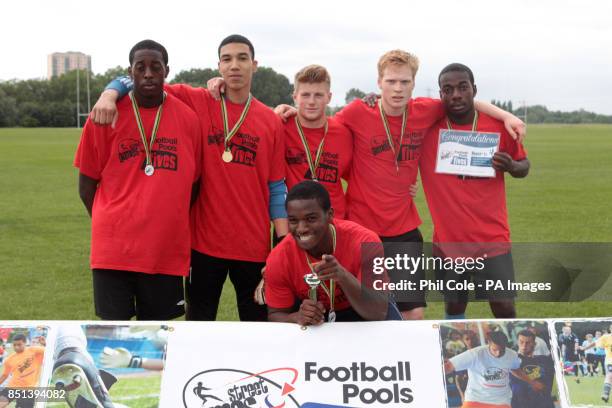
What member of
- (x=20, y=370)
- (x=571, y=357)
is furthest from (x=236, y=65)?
(x=571, y=357)

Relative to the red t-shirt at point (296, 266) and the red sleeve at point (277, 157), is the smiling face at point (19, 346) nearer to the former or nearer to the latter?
the red t-shirt at point (296, 266)

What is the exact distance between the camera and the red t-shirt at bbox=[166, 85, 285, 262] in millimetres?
5293

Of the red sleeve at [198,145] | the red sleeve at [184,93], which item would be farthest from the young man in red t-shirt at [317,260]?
the red sleeve at [184,93]

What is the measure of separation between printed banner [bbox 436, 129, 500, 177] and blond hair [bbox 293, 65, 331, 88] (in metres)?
1.01

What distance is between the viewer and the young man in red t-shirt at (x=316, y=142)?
552 centimetres

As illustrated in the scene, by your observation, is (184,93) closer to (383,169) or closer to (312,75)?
(312,75)

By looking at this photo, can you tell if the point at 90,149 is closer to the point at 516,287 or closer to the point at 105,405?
the point at 105,405

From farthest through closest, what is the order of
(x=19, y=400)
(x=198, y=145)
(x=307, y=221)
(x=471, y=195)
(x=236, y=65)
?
(x=471, y=195) < (x=236, y=65) < (x=198, y=145) < (x=307, y=221) < (x=19, y=400)

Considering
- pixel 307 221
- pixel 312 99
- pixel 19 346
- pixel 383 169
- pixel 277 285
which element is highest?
pixel 312 99

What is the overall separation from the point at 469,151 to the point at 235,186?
5.96ft

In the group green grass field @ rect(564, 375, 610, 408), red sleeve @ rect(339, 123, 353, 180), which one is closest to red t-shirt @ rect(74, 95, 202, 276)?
red sleeve @ rect(339, 123, 353, 180)

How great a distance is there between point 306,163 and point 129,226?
1.44m

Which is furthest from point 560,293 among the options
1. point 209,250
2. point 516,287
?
point 209,250

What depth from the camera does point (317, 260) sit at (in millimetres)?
4656
